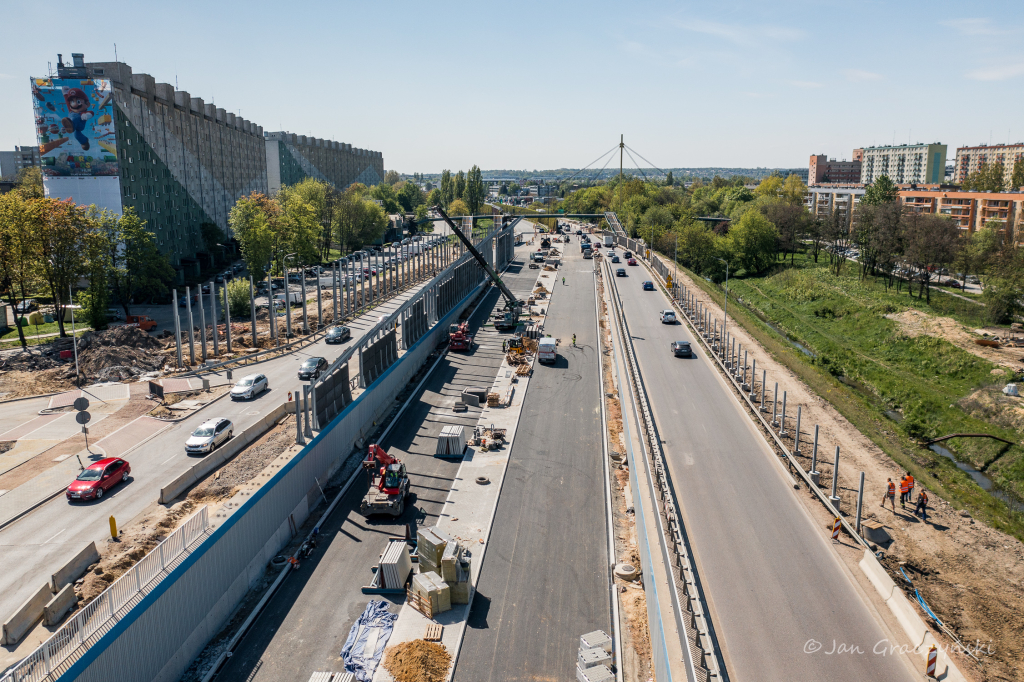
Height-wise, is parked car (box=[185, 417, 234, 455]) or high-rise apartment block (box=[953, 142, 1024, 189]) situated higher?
high-rise apartment block (box=[953, 142, 1024, 189])

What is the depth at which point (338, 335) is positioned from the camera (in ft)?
137

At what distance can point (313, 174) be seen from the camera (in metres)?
122

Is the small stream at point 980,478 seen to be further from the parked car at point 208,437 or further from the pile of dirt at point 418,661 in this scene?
the parked car at point 208,437

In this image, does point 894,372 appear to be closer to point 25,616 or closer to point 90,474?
point 90,474

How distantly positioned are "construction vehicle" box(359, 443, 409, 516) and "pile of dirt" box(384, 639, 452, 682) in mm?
6898

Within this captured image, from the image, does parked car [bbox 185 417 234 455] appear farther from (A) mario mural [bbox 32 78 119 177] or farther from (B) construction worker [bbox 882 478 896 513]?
(A) mario mural [bbox 32 78 119 177]

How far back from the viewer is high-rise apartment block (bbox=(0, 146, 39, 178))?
485 feet

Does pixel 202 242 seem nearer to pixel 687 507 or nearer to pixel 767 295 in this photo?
pixel 767 295

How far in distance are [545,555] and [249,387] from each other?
17.5 m

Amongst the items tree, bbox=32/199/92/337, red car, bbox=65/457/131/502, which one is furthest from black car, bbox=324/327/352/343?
red car, bbox=65/457/131/502

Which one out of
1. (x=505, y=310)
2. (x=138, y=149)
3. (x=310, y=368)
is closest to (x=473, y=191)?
(x=138, y=149)

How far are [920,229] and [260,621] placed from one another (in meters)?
70.9

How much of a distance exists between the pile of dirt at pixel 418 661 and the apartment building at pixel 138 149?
53.2 meters

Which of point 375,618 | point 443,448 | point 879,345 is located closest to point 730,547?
point 375,618
